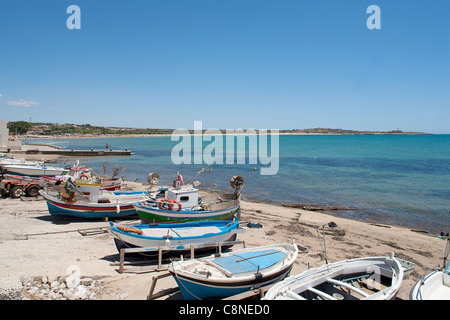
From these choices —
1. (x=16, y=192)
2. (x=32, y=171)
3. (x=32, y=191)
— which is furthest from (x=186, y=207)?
(x=32, y=171)

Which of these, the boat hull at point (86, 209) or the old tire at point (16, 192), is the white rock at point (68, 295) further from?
the old tire at point (16, 192)

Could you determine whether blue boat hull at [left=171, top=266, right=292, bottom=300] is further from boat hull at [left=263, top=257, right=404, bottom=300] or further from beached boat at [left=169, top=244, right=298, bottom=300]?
boat hull at [left=263, top=257, right=404, bottom=300]

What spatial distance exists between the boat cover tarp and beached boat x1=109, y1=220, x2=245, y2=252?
2548 mm

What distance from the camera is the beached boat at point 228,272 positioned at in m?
7.70

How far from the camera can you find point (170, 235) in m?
11.9

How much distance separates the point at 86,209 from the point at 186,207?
5840mm

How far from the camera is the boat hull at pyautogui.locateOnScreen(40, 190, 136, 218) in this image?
1631 cm

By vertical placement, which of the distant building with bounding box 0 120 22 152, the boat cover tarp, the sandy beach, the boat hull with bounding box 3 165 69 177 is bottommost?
the sandy beach

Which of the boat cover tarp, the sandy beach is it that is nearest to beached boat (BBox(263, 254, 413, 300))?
the boat cover tarp

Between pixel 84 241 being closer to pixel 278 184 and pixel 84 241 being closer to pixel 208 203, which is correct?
pixel 208 203

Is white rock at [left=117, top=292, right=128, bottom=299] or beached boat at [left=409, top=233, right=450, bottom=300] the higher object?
beached boat at [left=409, top=233, right=450, bottom=300]

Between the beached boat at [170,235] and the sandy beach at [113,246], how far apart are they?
3.36 feet

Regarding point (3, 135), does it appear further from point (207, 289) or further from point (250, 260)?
point (207, 289)
